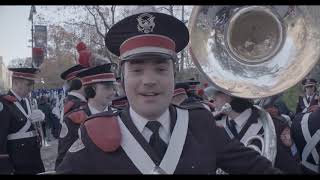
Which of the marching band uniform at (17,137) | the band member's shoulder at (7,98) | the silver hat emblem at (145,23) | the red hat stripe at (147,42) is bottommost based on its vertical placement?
the marching band uniform at (17,137)

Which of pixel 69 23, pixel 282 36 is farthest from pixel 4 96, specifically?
pixel 69 23

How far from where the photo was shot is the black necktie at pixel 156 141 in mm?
2312

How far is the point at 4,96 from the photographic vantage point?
19.0 feet

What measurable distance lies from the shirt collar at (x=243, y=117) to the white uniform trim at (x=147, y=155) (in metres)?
1.60

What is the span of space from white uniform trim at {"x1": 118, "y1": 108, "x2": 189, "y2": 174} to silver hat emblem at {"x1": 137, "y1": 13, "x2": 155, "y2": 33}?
0.52m

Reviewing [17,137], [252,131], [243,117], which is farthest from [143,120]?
[17,137]

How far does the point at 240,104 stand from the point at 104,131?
6.50 feet

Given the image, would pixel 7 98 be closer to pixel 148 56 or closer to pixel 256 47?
pixel 256 47

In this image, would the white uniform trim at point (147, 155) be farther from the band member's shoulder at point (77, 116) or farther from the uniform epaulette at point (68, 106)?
the uniform epaulette at point (68, 106)

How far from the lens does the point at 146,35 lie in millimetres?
2375

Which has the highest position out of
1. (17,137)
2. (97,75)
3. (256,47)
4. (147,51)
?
(256,47)

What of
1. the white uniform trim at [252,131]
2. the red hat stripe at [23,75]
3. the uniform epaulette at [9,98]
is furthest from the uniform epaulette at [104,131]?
the red hat stripe at [23,75]

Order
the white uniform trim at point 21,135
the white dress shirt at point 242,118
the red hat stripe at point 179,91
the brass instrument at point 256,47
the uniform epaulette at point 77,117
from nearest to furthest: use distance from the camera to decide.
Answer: the brass instrument at point 256,47 < the white dress shirt at point 242,118 < the uniform epaulette at point 77,117 < the white uniform trim at point 21,135 < the red hat stripe at point 179,91

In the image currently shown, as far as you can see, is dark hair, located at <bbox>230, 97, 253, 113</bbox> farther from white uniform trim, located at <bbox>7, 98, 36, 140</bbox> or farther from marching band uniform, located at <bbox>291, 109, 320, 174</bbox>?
white uniform trim, located at <bbox>7, 98, 36, 140</bbox>
